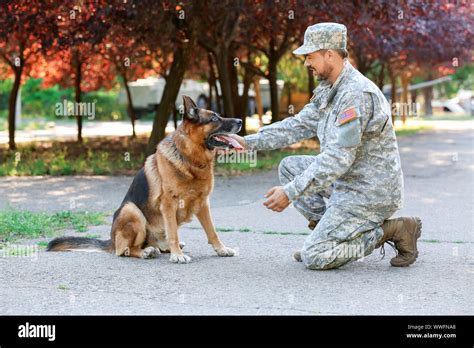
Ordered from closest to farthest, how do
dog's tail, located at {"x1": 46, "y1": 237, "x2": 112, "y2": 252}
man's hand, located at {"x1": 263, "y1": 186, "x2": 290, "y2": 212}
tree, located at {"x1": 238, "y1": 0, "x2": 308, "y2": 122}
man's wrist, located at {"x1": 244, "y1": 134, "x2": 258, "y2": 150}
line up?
man's hand, located at {"x1": 263, "y1": 186, "x2": 290, "y2": 212}
man's wrist, located at {"x1": 244, "y1": 134, "x2": 258, "y2": 150}
dog's tail, located at {"x1": 46, "y1": 237, "x2": 112, "y2": 252}
tree, located at {"x1": 238, "y1": 0, "x2": 308, "y2": 122}

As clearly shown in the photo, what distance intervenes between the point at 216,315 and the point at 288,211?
17.1ft

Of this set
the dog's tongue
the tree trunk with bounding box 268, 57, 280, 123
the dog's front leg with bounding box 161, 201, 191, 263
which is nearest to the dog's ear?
the dog's tongue

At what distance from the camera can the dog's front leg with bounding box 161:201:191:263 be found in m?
7.19

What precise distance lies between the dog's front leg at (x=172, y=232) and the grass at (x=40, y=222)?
79.1 inches

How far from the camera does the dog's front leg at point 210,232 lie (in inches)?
293

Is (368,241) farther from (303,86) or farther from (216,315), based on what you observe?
(303,86)

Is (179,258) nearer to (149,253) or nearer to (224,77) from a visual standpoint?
(149,253)

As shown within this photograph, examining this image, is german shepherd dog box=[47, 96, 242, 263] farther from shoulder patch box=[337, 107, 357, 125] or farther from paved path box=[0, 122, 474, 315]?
shoulder patch box=[337, 107, 357, 125]

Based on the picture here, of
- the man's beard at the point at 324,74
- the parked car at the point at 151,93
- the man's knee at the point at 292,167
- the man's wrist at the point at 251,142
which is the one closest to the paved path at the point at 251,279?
the man's knee at the point at 292,167

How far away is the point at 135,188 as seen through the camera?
740 cm

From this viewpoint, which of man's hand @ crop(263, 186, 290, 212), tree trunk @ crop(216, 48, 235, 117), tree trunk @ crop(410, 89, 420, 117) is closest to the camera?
man's hand @ crop(263, 186, 290, 212)

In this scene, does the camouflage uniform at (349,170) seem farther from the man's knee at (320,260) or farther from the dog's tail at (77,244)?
the dog's tail at (77,244)

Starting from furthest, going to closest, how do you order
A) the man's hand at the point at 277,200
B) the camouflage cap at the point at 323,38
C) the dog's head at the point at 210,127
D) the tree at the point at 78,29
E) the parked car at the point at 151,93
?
1. the parked car at the point at 151,93
2. the tree at the point at 78,29
3. the dog's head at the point at 210,127
4. the camouflage cap at the point at 323,38
5. the man's hand at the point at 277,200

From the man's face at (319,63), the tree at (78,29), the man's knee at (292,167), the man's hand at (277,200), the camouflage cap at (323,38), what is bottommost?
the man's hand at (277,200)
